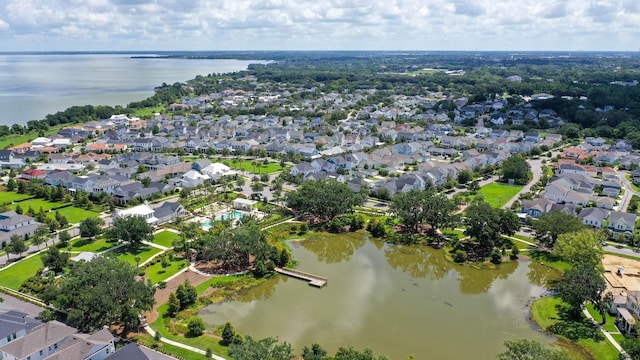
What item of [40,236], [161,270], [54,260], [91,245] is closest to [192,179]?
[91,245]

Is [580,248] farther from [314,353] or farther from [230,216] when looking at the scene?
[230,216]

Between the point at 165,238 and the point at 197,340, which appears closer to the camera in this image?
the point at 197,340

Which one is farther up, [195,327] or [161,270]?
[195,327]

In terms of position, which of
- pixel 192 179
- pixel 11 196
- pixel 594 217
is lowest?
pixel 11 196

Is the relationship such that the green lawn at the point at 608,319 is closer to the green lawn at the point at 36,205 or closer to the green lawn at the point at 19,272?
the green lawn at the point at 19,272

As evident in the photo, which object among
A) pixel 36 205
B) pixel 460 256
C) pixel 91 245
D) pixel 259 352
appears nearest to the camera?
pixel 259 352

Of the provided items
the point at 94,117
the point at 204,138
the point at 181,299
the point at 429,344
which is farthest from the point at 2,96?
the point at 429,344

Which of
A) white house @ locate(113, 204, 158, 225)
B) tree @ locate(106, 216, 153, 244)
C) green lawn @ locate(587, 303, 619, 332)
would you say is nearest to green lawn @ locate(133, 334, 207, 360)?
tree @ locate(106, 216, 153, 244)
